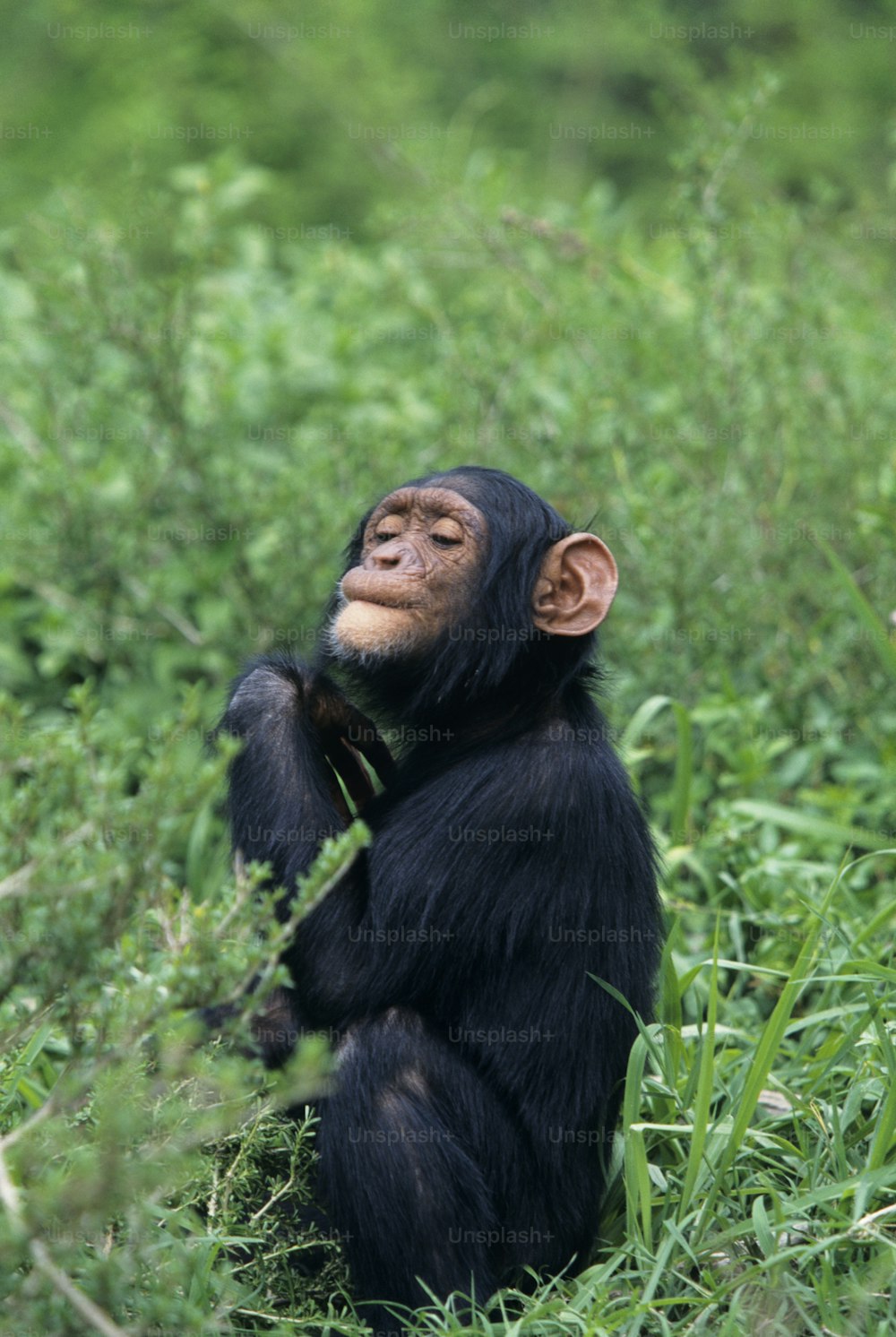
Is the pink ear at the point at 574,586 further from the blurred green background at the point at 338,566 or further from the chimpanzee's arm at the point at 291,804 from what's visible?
the blurred green background at the point at 338,566

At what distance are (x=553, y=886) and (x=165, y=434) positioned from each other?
3887 millimetres

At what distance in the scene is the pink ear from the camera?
4.11 metres

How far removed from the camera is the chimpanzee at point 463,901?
11.7 ft

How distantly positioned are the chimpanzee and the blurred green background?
0.21 m

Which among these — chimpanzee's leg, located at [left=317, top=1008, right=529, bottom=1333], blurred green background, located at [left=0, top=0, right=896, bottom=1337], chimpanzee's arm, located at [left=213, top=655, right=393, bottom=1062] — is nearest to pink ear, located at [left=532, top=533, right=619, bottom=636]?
chimpanzee's arm, located at [left=213, top=655, right=393, bottom=1062]

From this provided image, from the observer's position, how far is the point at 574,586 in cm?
418

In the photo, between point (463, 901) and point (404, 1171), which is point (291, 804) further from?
point (404, 1171)

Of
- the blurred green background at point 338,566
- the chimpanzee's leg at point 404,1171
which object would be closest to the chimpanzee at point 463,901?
the chimpanzee's leg at point 404,1171

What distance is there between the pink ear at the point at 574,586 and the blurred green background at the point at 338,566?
101 centimetres

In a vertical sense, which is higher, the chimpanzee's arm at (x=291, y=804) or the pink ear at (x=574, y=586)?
the pink ear at (x=574, y=586)

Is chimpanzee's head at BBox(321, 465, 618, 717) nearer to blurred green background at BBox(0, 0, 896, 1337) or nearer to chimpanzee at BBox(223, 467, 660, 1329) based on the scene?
chimpanzee at BBox(223, 467, 660, 1329)

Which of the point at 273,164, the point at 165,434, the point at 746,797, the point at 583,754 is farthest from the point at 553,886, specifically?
the point at 273,164

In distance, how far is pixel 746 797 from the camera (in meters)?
5.79

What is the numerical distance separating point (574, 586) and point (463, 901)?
979 millimetres
